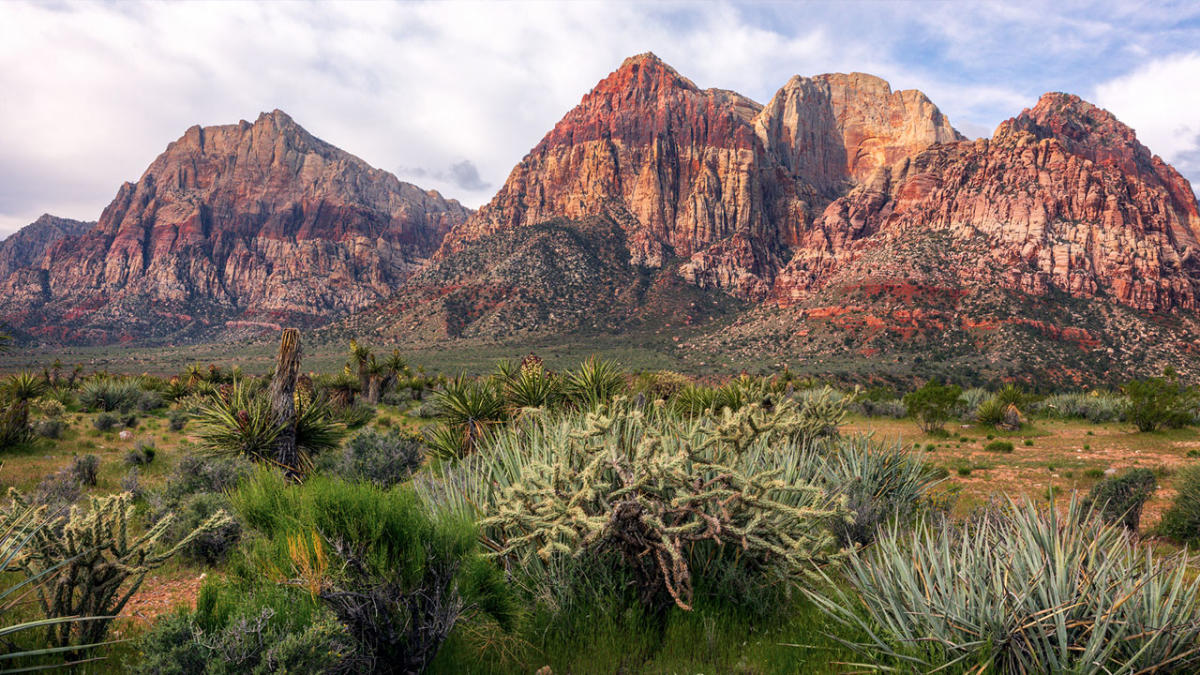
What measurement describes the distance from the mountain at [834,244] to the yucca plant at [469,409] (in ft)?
162

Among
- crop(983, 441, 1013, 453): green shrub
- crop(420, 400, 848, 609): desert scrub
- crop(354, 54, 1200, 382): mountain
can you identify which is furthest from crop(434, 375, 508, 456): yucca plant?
crop(354, 54, 1200, 382): mountain

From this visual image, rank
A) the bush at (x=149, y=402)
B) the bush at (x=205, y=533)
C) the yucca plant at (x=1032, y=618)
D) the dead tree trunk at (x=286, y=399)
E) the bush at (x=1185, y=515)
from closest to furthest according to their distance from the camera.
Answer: the yucca plant at (x=1032, y=618) < the bush at (x=205, y=533) < the dead tree trunk at (x=286, y=399) < the bush at (x=1185, y=515) < the bush at (x=149, y=402)

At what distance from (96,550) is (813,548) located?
5089 millimetres

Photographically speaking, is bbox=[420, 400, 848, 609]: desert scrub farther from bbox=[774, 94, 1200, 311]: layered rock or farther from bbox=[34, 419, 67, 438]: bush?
bbox=[774, 94, 1200, 311]: layered rock

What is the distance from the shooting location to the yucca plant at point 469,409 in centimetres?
994

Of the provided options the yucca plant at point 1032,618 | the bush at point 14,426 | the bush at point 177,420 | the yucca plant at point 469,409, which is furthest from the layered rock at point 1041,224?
the bush at point 14,426

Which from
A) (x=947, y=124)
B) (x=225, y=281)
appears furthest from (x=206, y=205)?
(x=947, y=124)

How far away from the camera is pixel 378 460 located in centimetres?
1013

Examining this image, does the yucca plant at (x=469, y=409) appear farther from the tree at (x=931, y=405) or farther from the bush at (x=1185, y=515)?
the tree at (x=931, y=405)

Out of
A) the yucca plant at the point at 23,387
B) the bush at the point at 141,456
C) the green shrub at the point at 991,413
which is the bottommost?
the green shrub at the point at 991,413

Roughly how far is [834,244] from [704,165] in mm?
41860

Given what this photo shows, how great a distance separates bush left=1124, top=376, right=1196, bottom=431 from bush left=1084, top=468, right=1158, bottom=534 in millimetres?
12829

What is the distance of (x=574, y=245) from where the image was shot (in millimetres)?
96500

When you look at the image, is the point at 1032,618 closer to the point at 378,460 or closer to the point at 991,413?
the point at 378,460
